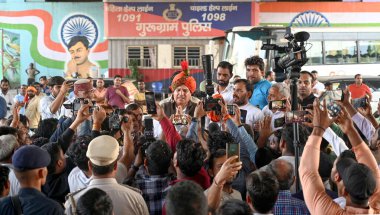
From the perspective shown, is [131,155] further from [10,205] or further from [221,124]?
[10,205]

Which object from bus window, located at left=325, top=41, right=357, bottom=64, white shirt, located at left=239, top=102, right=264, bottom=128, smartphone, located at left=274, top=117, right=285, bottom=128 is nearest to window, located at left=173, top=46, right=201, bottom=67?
bus window, located at left=325, top=41, right=357, bottom=64

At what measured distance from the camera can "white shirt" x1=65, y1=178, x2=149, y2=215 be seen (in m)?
4.50

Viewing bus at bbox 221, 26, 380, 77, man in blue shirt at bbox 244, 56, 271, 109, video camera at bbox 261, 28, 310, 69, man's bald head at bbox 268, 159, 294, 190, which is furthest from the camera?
bus at bbox 221, 26, 380, 77

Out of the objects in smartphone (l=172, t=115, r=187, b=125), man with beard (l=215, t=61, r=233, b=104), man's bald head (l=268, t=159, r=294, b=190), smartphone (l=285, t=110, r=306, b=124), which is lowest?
man's bald head (l=268, t=159, r=294, b=190)

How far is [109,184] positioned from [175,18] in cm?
2117

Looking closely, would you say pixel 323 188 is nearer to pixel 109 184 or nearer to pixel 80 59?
pixel 109 184

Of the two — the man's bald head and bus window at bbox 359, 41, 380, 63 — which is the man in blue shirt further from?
bus window at bbox 359, 41, 380, 63

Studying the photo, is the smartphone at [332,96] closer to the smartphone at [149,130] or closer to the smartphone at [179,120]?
the smartphone at [149,130]

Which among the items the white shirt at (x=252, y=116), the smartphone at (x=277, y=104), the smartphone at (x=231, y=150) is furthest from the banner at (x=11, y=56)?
the smartphone at (x=231, y=150)

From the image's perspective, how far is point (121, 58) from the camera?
25406 millimetres

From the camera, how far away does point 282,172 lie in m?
4.67

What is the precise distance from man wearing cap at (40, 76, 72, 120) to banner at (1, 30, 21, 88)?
54.9 feet

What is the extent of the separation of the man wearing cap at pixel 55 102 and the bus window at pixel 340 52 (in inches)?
494

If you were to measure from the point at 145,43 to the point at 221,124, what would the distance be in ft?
62.8
